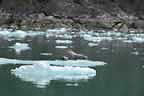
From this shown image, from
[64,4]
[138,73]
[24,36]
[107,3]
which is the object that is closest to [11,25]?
[24,36]

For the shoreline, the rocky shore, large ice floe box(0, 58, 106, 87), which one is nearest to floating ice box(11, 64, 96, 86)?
large ice floe box(0, 58, 106, 87)

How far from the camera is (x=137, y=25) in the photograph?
37500 mm

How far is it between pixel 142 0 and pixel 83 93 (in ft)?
139

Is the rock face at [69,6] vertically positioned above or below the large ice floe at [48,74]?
above

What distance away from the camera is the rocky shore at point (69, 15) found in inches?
1406

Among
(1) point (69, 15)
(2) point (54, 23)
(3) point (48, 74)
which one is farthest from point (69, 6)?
(3) point (48, 74)

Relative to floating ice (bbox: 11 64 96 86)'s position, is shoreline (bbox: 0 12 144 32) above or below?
above

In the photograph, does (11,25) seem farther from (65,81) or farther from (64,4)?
(65,81)

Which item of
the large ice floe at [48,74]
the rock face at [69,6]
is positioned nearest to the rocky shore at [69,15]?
the rock face at [69,6]

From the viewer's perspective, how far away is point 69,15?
43.6 m

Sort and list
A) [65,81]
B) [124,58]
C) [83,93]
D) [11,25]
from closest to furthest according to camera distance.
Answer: [83,93]
[65,81]
[124,58]
[11,25]

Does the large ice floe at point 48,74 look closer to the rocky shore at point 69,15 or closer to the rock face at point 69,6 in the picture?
the rocky shore at point 69,15

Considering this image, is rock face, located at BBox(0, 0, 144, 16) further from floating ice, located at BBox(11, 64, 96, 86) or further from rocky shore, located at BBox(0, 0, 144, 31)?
floating ice, located at BBox(11, 64, 96, 86)

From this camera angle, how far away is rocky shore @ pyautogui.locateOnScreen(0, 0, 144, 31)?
117ft
